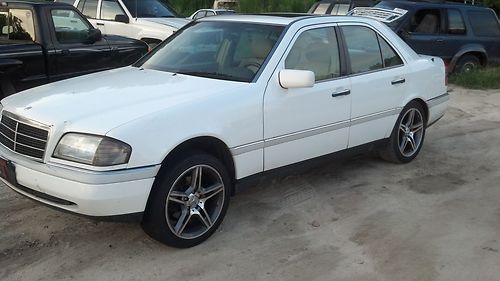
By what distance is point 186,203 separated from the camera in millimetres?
3988

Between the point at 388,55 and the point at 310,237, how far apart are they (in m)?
2.29

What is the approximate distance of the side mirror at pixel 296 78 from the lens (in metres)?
4.27

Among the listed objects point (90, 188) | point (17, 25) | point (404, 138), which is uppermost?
point (17, 25)

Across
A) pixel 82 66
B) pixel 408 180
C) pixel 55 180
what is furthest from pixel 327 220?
pixel 82 66

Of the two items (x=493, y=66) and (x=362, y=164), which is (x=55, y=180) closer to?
(x=362, y=164)

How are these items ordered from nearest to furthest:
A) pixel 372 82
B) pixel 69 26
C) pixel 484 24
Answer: pixel 372 82 < pixel 69 26 < pixel 484 24

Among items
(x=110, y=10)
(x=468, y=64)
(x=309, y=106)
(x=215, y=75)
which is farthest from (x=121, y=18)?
(x=309, y=106)

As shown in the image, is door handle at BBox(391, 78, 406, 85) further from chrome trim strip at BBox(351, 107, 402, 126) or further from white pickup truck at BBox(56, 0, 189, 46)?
white pickup truck at BBox(56, 0, 189, 46)

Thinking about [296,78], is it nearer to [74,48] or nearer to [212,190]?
[212,190]

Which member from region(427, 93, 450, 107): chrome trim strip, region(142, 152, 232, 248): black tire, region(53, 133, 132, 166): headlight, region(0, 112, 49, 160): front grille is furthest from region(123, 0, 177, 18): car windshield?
region(53, 133, 132, 166): headlight

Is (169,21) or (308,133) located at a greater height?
(169,21)

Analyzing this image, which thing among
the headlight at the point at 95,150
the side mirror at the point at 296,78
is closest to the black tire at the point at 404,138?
the side mirror at the point at 296,78

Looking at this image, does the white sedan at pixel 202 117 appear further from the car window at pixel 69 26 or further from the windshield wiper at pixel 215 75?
the car window at pixel 69 26

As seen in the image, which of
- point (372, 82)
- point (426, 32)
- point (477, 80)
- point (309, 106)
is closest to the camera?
point (309, 106)
